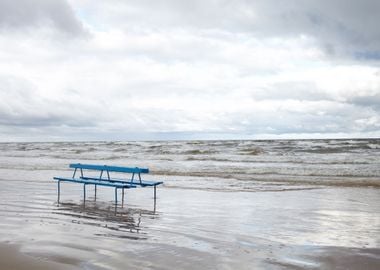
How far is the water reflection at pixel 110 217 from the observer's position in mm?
7374

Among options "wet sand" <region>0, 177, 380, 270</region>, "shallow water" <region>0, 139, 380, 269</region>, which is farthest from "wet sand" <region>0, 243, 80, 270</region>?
"shallow water" <region>0, 139, 380, 269</region>

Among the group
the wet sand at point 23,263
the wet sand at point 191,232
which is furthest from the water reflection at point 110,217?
the wet sand at point 23,263

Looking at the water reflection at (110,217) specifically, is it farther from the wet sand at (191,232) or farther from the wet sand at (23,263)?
the wet sand at (23,263)

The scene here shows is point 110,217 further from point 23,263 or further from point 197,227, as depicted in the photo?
point 23,263

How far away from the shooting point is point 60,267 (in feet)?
17.1

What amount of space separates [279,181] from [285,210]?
8330 millimetres

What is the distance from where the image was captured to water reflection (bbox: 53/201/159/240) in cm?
737

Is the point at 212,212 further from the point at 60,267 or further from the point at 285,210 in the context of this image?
the point at 60,267

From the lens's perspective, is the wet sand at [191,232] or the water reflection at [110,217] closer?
the wet sand at [191,232]

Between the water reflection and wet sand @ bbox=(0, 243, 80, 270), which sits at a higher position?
wet sand @ bbox=(0, 243, 80, 270)

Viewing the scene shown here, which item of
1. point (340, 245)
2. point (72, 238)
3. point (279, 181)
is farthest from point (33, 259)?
point (279, 181)

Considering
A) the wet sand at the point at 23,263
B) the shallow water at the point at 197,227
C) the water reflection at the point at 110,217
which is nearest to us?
the wet sand at the point at 23,263

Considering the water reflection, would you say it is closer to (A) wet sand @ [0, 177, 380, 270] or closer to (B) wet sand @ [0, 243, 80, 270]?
(A) wet sand @ [0, 177, 380, 270]

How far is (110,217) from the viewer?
903cm
